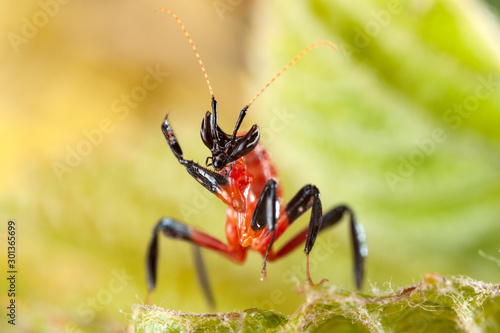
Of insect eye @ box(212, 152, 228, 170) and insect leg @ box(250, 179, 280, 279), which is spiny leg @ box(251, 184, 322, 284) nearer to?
insect leg @ box(250, 179, 280, 279)

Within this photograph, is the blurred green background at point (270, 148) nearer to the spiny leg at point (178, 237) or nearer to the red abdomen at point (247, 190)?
the spiny leg at point (178, 237)

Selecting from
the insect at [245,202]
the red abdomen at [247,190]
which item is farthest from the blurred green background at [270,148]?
the red abdomen at [247,190]

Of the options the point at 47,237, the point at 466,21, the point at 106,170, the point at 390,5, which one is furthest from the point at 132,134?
the point at 466,21

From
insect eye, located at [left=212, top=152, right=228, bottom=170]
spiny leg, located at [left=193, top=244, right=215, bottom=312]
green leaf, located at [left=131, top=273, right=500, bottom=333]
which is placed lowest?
green leaf, located at [left=131, top=273, right=500, bottom=333]

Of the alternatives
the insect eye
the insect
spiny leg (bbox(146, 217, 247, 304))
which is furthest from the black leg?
the insect eye

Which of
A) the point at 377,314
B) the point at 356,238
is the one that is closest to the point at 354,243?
the point at 356,238

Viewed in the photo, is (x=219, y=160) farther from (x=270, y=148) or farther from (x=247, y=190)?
(x=270, y=148)
